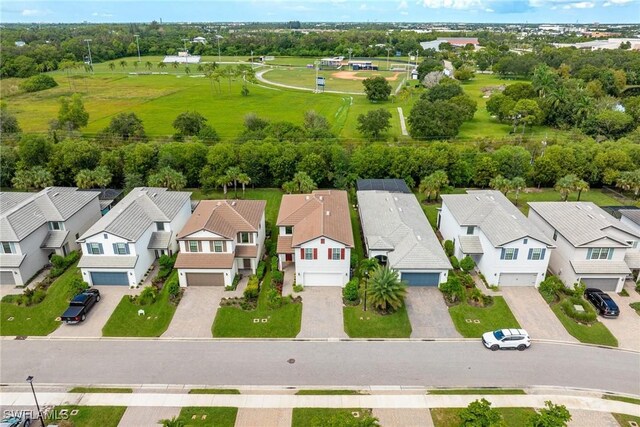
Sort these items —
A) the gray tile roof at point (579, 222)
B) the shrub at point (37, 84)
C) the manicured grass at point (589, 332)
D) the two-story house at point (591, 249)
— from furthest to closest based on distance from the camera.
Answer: the shrub at point (37, 84) < the gray tile roof at point (579, 222) < the two-story house at point (591, 249) < the manicured grass at point (589, 332)

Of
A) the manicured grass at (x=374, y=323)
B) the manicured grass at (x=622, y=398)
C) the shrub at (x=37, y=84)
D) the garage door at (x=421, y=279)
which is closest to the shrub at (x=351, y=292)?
the manicured grass at (x=374, y=323)

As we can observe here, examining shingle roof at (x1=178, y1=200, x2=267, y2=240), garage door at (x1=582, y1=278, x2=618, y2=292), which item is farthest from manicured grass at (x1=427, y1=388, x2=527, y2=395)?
shingle roof at (x1=178, y1=200, x2=267, y2=240)

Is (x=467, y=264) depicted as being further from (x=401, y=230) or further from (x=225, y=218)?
(x=225, y=218)

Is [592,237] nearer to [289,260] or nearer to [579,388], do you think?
[579,388]

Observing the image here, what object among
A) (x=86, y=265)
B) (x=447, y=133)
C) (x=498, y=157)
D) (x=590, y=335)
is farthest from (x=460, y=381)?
(x=447, y=133)

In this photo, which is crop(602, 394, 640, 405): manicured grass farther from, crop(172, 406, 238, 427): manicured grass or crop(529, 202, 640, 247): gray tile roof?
crop(172, 406, 238, 427): manicured grass

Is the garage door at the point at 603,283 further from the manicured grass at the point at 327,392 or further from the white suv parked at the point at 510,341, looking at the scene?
the manicured grass at the point at 327,392

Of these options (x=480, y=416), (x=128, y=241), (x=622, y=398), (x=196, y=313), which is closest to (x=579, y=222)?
(x=622, y=398)
